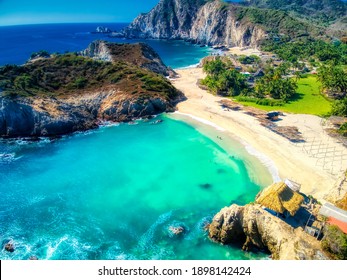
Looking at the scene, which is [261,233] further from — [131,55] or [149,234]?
[131,55]

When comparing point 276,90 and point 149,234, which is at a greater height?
point 276,90

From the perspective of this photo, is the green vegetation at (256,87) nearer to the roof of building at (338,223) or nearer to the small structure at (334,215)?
the small structure at (334,215)

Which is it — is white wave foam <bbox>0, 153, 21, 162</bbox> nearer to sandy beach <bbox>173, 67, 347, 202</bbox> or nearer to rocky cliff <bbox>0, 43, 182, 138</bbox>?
rocky cliff <bbox>0, 43, 182, 138</bbox>

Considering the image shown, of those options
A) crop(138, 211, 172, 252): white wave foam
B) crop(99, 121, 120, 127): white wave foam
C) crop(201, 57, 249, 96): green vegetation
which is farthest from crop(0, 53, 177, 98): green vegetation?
crop(138, 211, 172, 252): white wave foam

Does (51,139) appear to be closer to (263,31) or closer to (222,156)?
(222,156)

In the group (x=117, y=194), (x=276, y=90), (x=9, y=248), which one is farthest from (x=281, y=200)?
(x=276, y=90)

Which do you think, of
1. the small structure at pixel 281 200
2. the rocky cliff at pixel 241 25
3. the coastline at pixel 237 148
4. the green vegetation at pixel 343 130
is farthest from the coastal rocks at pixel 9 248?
the rocky cliff at pixel 241 25
